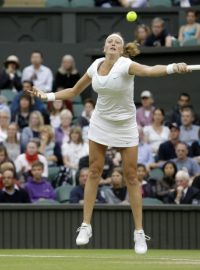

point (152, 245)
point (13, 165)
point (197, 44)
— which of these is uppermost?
point (197, 44)

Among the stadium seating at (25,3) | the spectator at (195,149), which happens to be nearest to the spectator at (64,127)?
the spectator at (195,149)

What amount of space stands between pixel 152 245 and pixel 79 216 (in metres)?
1.06

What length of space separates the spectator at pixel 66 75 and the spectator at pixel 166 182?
12.7ft

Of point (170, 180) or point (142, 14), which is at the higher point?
point (142, 14)

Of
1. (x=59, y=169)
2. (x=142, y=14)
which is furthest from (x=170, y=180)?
(x=142, y=14)

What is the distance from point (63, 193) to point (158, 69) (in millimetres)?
6084

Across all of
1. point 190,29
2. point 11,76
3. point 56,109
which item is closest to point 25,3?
point 11,76

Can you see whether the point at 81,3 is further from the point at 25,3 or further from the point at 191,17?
the point at 191,17

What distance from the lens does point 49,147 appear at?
18578mm

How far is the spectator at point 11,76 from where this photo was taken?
20.7 m

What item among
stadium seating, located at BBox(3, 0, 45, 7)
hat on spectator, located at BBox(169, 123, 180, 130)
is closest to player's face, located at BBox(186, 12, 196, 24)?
hat on spectator, located at BBox(169, 123, 180, 130)
